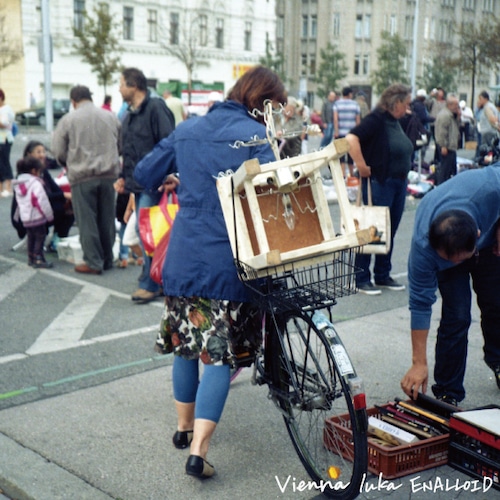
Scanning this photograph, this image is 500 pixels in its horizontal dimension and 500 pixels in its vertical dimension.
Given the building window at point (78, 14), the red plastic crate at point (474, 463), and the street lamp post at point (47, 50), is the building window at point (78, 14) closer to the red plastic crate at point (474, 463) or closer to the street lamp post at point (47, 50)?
the street lamp post at point (47, 50)

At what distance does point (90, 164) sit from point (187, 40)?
A: 1952 inches

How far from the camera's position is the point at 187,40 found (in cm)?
5575

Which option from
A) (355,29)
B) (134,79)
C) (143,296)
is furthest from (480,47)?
(355,29)

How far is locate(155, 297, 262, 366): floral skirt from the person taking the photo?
3.79 metres

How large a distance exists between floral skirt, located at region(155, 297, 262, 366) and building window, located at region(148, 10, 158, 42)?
2101 inches

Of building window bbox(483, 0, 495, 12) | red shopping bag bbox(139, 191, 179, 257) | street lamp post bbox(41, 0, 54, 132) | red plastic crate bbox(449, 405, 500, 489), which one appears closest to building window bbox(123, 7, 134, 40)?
street lamp post bbox(41, 0, 54, 132)

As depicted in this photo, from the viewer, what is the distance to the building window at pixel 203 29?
56.8 metres

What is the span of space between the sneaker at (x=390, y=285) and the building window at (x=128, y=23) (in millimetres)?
48773

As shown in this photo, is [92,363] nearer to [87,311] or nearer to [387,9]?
[87,311]

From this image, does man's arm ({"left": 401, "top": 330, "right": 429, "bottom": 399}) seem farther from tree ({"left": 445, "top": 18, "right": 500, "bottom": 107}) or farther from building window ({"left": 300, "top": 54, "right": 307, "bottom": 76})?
building window ({"left": 300, "top": 54, "right": 307, "bottom": 76})

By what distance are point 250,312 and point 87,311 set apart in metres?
3.45

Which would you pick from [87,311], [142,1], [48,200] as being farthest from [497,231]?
[142,1]

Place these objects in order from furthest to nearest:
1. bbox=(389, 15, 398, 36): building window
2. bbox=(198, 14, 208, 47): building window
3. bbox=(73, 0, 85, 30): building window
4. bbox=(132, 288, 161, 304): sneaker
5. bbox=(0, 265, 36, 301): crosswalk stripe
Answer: bbox=(389, 15, 398, 36): building window < bbox=(198, 14, 208, 47): building window < bbox=(73, 0, 85, 30): building window < bbox=(0, 265, 36, 301): crosswalk stripe < bbox=(132, 288, 161, 304): sneaker

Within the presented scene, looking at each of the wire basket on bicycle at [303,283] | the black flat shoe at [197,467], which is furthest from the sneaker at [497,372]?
the black flat shoe at [197,467]
